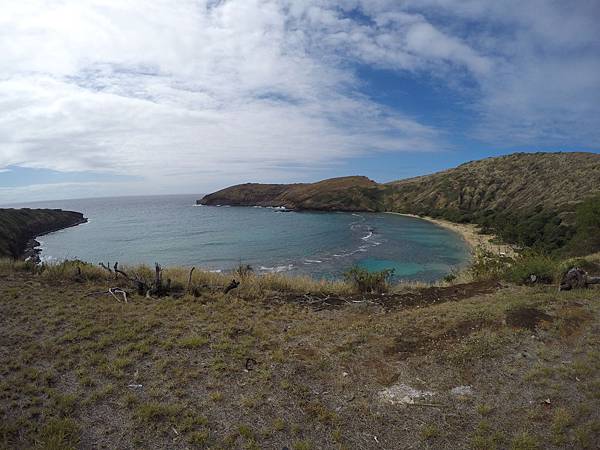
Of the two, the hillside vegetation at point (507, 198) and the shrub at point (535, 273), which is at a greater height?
the hillside vegetation at point (507, 198)

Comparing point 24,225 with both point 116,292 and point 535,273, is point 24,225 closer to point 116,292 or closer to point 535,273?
point 116,292

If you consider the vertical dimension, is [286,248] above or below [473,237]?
below

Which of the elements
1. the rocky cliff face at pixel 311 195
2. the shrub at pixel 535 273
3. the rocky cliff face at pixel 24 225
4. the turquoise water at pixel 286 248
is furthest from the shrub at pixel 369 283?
the rocky cliff face at pixel 311 195

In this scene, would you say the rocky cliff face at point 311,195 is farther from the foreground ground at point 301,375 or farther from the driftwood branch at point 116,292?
the foreground ground at point 301,375

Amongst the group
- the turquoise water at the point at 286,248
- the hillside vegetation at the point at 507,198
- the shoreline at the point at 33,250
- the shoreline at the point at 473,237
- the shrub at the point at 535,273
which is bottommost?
the shoreline at the point at 33,250

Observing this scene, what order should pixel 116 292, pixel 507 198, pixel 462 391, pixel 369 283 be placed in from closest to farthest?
pixel 462 391 < pixel 116 292 < pixel 369 283 < pixel 507 198

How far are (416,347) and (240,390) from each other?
3.58 meters

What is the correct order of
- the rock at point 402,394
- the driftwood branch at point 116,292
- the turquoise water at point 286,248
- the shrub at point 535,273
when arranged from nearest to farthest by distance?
the rock at point 402,394
the driftwood branch at point 116,292
the shrub at point 535,273
the turquoise water at point 286,248

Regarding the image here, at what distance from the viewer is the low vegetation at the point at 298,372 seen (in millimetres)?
4551

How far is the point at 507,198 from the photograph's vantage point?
67.6m

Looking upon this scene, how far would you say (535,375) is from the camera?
222 inches

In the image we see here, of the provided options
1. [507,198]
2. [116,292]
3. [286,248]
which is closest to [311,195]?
[507,198]

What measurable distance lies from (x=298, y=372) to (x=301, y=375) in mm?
105

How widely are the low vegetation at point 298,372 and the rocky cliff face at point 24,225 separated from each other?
36376 mm
